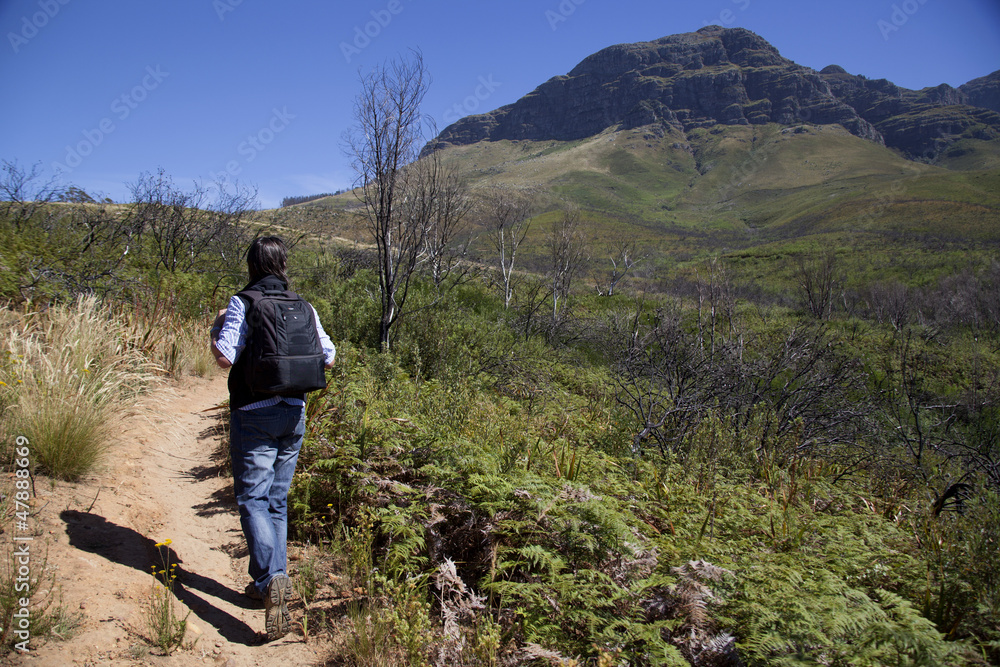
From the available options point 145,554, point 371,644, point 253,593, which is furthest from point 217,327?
point 371,644

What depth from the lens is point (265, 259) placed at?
2676 mm

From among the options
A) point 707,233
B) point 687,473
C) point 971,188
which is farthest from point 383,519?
point 971,188

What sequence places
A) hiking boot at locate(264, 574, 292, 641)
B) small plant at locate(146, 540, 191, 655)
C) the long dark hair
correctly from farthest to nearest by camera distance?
1. the long dark hair
2. hiking boot at locate(264, 574, 292, 641)
3. small plant at locate(146, 540, 191, 655)

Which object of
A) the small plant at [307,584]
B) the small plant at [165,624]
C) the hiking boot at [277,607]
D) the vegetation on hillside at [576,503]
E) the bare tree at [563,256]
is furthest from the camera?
the bare tree at [563,256]

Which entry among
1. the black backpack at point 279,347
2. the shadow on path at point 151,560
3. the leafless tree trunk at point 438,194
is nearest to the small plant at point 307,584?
the shadow on path at point 151,560

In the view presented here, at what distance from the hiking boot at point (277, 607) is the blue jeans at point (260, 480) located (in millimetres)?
70

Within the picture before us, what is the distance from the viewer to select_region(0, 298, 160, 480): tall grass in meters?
2.87

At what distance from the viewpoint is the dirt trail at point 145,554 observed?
2.04 meters

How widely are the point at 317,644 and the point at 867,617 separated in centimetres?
247

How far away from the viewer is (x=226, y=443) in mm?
4133

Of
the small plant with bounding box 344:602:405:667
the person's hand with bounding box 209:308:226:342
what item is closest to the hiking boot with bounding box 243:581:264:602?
the small plant with bounding box 344:602:405:667

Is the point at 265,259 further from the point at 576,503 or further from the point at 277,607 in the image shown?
the point at 576,503

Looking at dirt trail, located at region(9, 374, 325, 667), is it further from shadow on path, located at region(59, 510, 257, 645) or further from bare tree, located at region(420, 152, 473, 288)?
bare tree, located at region(420, 152, 473, 288)

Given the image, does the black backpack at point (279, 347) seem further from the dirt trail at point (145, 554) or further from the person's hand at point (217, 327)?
the dirt trail at point (145, 554)
